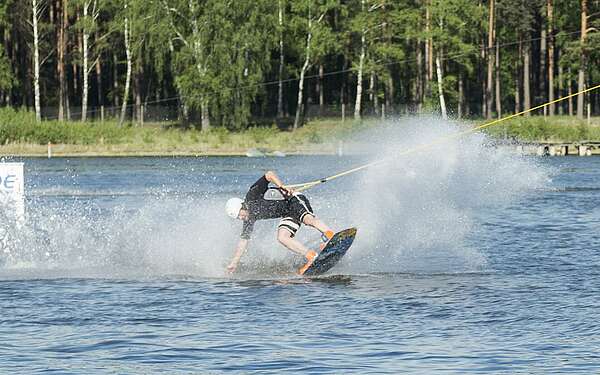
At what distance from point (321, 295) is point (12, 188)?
8080 mm

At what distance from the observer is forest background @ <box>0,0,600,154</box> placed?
69.2 meters

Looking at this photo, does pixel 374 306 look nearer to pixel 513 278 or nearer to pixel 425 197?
pixel 513 278

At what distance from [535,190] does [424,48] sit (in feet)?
150

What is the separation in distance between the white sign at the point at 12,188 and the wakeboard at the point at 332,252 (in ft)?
19.7

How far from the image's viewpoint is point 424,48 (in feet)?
278

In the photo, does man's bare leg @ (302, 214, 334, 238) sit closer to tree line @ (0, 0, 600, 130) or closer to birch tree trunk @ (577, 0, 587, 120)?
tree line @ (0, 0, 600, 130)

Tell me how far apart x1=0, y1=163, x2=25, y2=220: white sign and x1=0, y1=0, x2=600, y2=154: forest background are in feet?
140

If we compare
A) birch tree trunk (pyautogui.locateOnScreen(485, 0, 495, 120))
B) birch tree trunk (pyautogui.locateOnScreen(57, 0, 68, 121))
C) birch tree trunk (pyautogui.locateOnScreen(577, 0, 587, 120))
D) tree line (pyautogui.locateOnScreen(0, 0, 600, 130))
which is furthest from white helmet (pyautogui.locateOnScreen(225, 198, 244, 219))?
birch tree trunk (pyautogui.locateOnScreen(485, 0, 495, 120))

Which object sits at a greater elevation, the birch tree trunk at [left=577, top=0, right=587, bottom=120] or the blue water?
the birch tree trunk at [left=577, top=0, right=587, bottom=120]

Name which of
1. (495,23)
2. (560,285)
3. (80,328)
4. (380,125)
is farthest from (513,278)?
(495,23)

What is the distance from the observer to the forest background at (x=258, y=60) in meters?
69.2

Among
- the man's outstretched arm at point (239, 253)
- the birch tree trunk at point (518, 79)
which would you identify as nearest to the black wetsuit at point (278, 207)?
the man's outstretched arm at point (239, 253)

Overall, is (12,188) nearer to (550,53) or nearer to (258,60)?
(258,60)

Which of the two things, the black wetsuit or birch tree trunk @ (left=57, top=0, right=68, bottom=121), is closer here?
the black wetsuit
